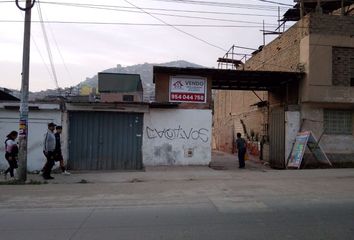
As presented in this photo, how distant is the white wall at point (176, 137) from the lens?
1802cm

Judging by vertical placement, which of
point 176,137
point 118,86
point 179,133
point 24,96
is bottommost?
point 176,137

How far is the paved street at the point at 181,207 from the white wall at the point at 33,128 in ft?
8.13

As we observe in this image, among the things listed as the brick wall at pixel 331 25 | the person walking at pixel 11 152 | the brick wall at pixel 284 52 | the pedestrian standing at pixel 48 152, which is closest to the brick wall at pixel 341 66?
the brick wall at pixel 331 25

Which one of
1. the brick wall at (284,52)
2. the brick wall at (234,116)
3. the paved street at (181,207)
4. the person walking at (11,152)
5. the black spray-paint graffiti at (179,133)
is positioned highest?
the brick wall at (284,52)

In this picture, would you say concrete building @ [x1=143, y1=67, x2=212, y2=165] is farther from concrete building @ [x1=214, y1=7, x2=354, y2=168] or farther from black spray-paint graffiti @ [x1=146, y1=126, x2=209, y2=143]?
concrete building @ [x1=214, y1=7, x2=354, y2=168]

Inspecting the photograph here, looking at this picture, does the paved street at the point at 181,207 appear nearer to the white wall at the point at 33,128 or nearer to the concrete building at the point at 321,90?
the white wall at the point at 33,128

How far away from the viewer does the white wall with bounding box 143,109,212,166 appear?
18016 mm

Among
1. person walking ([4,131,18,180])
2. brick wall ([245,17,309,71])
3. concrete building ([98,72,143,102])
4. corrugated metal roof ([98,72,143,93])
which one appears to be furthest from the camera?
corrugated metal roof ([98,72,143,93])

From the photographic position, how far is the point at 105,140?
17734 millimetres

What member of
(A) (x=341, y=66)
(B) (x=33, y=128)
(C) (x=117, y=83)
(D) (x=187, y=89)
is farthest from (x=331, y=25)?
(C) (x=117, y=83)

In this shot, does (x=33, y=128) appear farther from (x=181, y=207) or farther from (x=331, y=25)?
(x=331, y=25)

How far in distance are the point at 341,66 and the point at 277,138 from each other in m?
4.34

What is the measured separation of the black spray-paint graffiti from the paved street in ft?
9.55

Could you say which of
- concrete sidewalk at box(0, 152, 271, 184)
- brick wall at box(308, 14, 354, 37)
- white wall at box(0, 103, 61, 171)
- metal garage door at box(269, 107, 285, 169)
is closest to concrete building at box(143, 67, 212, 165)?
concrete sidewalk at box(0, 152, 271, 184)
